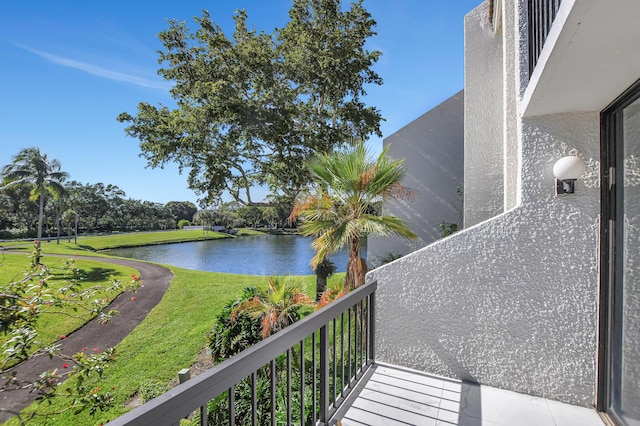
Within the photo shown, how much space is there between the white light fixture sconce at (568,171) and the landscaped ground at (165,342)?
13.2 ft

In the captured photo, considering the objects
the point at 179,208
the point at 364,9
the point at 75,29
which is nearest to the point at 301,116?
the point at 364,9

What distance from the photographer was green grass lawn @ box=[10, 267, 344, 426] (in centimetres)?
656

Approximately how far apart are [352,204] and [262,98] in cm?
688

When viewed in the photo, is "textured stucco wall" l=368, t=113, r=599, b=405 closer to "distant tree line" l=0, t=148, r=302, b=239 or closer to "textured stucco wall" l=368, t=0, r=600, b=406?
"textured stucco wall" l=368, t=0, r=600, b=406

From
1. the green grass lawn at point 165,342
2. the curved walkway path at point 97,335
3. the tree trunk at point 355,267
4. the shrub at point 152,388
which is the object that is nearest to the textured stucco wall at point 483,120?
the tree trunk at point 355,267

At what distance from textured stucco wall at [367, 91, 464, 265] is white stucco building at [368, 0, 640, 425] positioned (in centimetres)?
386

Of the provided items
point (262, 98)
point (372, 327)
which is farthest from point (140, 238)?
point (372, 327)

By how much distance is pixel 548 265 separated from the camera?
2.82 m

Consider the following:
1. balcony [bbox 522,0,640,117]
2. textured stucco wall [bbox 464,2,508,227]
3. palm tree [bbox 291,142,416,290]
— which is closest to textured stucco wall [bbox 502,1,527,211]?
balcony [bbox 522,0,640,117]

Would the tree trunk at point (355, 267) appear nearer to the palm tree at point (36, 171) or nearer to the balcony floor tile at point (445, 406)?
the balcony floor tile at point (445, 406)

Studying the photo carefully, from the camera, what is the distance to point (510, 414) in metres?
2.65

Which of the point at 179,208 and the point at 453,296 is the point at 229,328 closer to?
the point at 453,296

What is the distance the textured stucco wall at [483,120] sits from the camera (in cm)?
462

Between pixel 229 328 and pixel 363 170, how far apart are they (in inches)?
157
